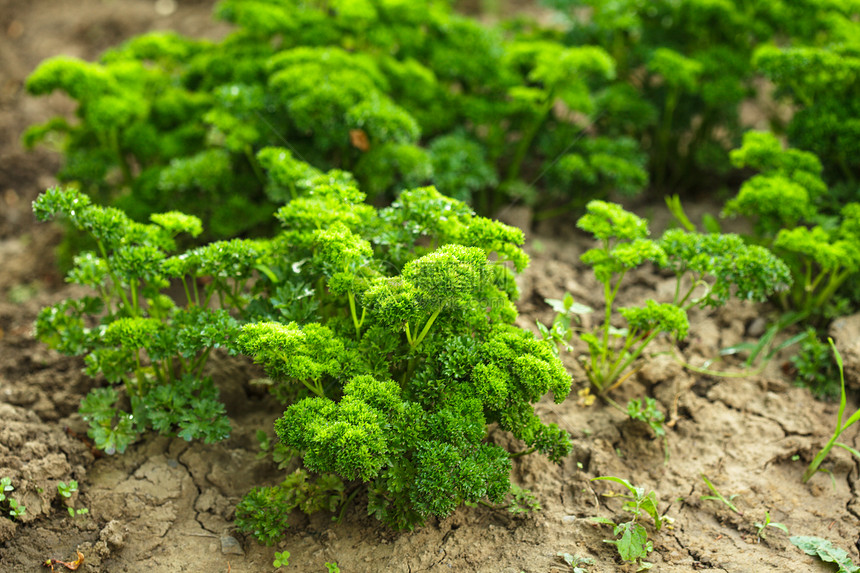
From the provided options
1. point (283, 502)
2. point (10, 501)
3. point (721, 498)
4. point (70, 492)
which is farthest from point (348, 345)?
point (721, 498)

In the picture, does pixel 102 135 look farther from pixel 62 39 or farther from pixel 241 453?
pixel 62 39

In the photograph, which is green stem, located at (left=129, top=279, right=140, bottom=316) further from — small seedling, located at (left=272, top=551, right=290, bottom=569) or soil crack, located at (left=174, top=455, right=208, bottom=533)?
small seedling, located at (left=272, top=551, right=290, bottom=569)

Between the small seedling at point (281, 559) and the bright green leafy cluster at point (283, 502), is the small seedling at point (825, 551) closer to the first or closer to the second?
the bright green leafy cluster at point (283, 502)

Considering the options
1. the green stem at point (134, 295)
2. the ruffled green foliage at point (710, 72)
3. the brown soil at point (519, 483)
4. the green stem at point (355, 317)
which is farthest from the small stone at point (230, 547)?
the ruffled green foliage at point (710, 72)

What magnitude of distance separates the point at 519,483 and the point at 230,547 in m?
1.02

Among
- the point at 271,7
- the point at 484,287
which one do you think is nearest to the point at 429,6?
the point at 271,7

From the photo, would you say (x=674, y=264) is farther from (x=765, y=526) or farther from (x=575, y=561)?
(x=575, y=561)

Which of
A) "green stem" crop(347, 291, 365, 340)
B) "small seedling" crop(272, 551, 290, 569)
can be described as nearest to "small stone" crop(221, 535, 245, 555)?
"small seedling" crop(272, 551, 290, 569)

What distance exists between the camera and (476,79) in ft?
12.3

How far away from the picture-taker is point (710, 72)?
369 cm

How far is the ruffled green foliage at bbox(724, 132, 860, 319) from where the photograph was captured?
2824mm

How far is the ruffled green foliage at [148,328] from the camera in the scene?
2.36 m

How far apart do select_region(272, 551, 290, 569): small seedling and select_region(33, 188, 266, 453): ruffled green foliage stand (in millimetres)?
482

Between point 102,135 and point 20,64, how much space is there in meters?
2.86
